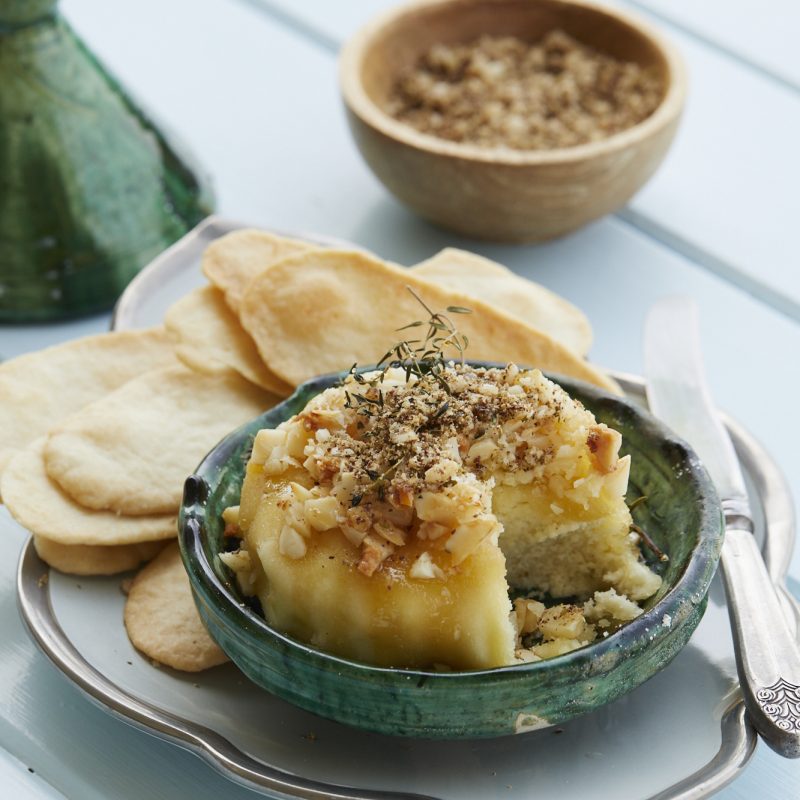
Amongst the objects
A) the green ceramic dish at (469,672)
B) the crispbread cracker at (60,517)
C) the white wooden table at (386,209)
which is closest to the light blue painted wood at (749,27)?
the white wooden table at (386,209)

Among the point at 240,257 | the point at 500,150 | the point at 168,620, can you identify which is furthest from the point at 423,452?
the point at 500,150

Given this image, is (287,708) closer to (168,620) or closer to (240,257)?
(168,620)

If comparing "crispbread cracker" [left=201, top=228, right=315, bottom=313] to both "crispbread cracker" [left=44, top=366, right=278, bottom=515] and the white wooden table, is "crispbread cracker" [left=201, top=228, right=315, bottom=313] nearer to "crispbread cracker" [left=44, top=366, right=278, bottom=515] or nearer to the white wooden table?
"crispbread cracker" [left=44, top=366, right=278, bottom=515]

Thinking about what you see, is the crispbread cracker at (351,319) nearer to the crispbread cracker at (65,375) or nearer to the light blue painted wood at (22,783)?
the crispbread cracker at (65,375)

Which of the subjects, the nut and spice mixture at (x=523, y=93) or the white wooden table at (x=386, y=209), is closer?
the white wooden table at (x=386, y=209)

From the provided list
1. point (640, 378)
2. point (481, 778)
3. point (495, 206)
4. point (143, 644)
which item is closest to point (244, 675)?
point (143, 644)

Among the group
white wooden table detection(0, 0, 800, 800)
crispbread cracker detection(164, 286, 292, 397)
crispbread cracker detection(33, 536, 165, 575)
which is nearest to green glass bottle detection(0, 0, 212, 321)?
white wooden table detection(0, 0, 800, 800)
